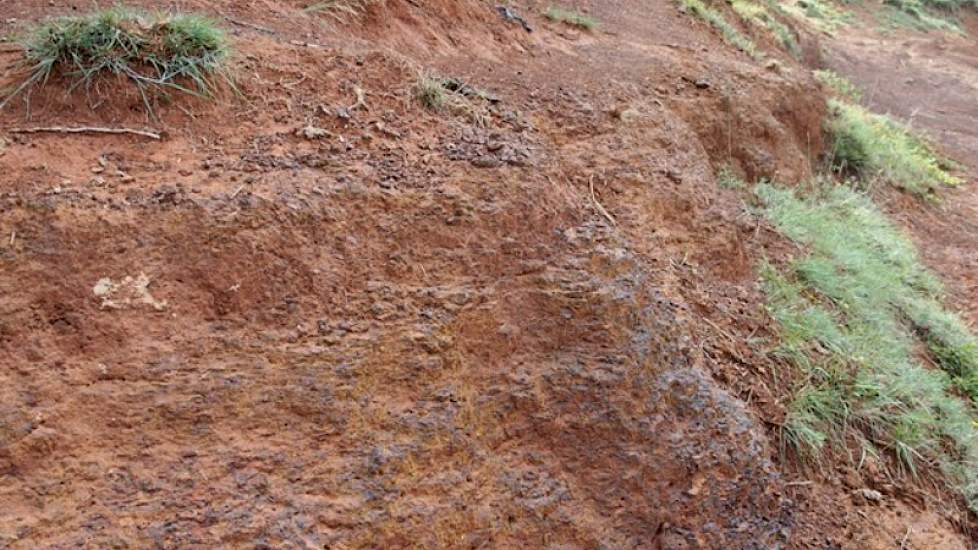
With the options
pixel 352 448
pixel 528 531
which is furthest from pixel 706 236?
pixel 352 448

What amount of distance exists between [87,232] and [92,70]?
0.64 metres

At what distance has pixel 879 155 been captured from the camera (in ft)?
Result: 23.4

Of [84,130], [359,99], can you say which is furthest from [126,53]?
[359,99]

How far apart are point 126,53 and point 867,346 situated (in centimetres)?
332

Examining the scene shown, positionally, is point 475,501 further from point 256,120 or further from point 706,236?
point 706,236

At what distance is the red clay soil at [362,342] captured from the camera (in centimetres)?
198

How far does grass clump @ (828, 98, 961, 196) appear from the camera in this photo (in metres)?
6.73

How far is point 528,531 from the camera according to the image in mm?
2289

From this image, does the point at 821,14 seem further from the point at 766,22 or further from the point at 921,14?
the point at 766,22

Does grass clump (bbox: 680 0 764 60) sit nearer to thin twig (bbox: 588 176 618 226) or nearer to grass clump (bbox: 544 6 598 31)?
grass clump (bbox: 544 6 598 31)

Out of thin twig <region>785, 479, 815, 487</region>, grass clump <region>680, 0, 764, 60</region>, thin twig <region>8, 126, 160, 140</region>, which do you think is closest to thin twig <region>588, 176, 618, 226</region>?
thin twig <region>785, 479, 815, 487</region>

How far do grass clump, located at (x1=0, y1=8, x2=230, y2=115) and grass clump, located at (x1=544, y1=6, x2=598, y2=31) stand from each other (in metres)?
2.97

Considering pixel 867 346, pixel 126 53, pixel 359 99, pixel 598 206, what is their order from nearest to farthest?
1. pixel 126 53
2. pixel 359 99
3. pixel 598 206
4. pixel 867 346

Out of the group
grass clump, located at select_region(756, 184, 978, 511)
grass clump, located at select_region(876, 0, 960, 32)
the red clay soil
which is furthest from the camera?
grass clump, located at select_region(876, 0, 960, 32)
